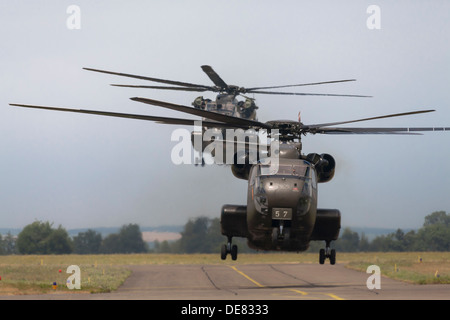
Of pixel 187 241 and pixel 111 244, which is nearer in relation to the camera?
pixel 187 241

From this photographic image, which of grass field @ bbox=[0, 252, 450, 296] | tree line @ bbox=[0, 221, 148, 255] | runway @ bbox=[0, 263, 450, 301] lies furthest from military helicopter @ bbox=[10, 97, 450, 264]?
tree line @ bbox=[0, 221, 148, 255]

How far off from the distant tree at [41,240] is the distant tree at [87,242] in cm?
488

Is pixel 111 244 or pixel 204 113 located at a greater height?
pixel 204 113

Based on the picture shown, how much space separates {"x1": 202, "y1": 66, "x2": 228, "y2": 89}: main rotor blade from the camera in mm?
41938

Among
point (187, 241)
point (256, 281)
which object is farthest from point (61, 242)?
point (256, 281)

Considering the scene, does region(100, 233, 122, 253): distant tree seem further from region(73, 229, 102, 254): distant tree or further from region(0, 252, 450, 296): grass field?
region(0, 252, 450, 296): grass field

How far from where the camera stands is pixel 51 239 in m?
129

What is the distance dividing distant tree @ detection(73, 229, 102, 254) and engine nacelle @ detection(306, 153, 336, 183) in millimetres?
113548

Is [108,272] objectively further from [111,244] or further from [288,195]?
[111,244]

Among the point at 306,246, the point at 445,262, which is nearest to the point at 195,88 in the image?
the point at 306,246

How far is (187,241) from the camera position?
113 metres

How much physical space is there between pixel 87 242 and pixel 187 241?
33.3 m

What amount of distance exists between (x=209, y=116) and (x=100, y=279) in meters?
45.4
